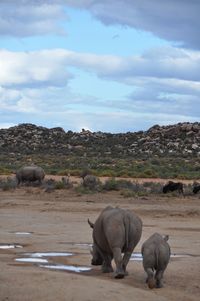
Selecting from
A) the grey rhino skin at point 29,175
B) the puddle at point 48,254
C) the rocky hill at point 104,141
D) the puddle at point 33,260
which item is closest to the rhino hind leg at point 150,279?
the puddle at point 33,260

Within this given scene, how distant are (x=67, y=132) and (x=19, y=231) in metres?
79.9

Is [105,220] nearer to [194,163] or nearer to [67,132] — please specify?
[194,163]

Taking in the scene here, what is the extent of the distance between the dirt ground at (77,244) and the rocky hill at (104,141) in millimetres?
45150

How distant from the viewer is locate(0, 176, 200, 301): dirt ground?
42.1ft

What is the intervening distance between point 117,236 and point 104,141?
82.4 m

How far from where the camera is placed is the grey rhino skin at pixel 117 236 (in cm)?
Result: 1427

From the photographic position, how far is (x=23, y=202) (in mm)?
33375

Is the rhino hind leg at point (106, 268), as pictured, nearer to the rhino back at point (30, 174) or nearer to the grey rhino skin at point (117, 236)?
the grey rhino skin at point (117, 236)

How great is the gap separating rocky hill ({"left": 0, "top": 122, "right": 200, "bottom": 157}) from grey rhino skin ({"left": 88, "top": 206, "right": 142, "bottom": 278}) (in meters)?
63.9

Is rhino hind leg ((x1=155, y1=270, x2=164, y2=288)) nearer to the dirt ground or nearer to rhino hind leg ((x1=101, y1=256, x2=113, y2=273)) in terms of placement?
the dirt ground

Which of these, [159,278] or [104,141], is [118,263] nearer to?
[159,278]

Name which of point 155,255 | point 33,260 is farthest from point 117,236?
point 33,260

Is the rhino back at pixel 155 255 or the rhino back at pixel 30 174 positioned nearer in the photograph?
the rhino back at pixel 155 255

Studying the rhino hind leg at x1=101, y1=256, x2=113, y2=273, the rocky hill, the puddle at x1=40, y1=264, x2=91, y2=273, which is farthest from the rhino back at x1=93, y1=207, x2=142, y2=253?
the rocky hill
